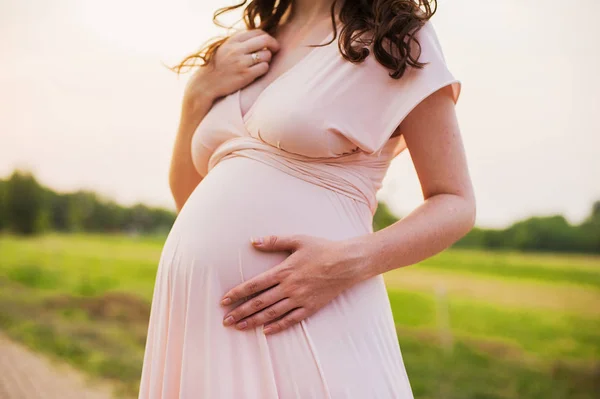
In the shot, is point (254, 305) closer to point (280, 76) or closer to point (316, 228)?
point (316, 228)

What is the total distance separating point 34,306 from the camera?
245 inches

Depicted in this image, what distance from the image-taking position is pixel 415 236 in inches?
38.8

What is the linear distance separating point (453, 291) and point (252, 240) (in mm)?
5002

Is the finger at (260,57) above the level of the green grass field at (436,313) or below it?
above

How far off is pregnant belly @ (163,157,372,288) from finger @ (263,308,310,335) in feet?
0.31

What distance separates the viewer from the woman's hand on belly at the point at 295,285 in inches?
35.9

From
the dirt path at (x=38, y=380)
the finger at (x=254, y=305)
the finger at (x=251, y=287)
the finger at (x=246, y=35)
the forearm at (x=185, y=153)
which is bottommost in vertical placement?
the dirt path at (x=38, y=380)

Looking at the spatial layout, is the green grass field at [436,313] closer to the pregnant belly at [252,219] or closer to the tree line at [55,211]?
the tree line at [55,211]

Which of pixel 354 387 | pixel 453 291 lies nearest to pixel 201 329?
pixel 354 387

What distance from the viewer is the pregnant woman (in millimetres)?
913

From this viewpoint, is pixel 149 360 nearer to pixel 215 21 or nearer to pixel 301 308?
pixel 301 308

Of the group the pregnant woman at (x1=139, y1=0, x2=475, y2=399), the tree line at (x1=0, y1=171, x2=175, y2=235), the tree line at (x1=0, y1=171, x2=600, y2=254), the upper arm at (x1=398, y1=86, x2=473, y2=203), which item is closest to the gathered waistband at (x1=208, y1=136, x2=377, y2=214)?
the pregnant woman at (x1=139, y1=0, x2=475, y2=399)

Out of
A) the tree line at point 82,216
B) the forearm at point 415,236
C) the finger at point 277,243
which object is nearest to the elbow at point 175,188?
the finger at point 277,243

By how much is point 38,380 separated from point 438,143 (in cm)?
481
